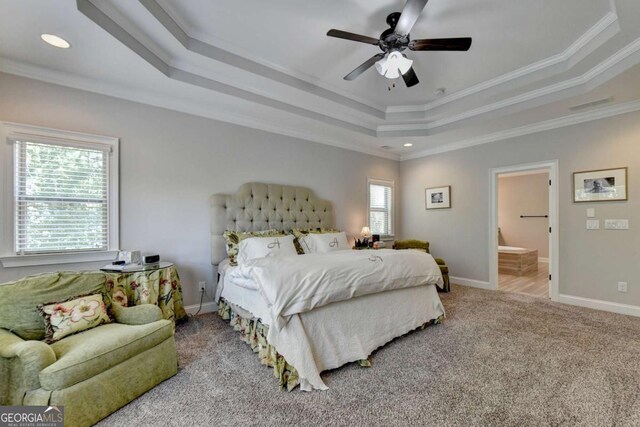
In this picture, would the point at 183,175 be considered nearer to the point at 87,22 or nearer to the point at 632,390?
the point at 87,22

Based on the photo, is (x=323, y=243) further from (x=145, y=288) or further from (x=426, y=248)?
(x=426, y=248)

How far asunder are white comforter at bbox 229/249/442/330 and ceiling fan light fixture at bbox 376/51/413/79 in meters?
1.80

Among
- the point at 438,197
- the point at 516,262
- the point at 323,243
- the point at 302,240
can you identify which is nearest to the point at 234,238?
the point at 302,240

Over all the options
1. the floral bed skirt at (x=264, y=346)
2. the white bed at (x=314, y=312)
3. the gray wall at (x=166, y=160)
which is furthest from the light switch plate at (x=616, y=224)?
the gray wall at (x=166, y=160)

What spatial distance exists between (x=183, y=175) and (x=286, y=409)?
289cm

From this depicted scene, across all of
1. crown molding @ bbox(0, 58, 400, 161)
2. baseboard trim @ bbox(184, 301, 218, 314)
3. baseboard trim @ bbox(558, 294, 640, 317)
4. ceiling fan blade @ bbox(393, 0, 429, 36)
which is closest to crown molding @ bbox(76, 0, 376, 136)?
crown molding @ bbox(0, 58, 400, 161)

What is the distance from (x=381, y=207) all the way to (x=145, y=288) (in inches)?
177

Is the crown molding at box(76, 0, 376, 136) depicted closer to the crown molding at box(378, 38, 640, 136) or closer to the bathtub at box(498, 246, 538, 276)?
the crown molding at box(378, 38, 640, 136)

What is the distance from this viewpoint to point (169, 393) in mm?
1962

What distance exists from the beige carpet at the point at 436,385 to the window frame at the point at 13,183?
1303mm

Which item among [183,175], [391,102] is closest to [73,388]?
[183,175]

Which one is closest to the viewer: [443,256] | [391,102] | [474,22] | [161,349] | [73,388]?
[73,388]

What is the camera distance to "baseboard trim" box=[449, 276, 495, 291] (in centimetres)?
482

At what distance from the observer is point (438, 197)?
218 inches
